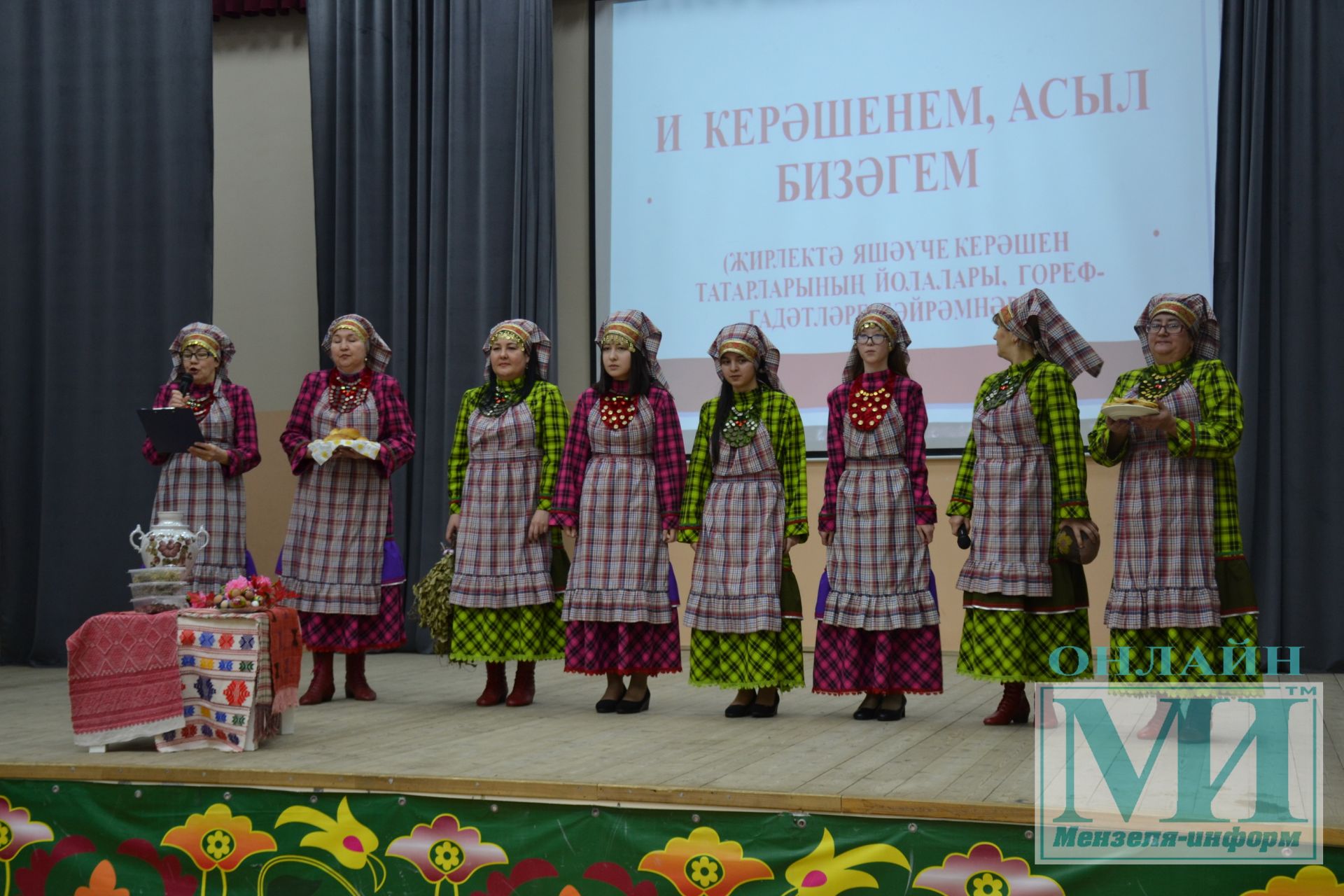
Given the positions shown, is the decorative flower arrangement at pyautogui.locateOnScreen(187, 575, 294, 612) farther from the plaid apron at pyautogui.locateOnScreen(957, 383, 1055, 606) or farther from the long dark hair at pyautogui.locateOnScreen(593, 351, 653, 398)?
the plaid apron at pyautogui.locateOnScreen(957, 383, 1055, 606)

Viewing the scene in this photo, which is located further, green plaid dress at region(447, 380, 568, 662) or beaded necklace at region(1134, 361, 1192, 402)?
green plaid dress at region(447, 380, 568, 662)

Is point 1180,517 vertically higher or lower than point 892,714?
higher

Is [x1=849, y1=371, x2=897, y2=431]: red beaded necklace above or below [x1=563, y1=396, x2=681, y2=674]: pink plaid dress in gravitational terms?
above

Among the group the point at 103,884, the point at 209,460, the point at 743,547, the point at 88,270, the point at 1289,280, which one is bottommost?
the point at 103,884

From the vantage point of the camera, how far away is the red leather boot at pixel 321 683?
188 inches

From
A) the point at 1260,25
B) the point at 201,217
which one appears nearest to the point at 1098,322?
the point at 1260,25

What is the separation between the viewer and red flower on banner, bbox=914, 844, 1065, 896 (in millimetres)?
2674

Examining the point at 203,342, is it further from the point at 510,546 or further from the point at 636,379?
the point at 636,379

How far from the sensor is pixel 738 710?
4.36 meters

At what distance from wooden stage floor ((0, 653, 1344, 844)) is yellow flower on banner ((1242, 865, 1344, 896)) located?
68mm

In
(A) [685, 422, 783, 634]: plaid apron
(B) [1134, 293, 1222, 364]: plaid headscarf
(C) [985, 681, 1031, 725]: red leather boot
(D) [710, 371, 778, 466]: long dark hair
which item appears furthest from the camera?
(D) [710, 371, 778, 466]: long dark hair

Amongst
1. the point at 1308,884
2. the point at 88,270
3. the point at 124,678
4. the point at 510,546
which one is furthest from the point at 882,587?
the point at 88,270

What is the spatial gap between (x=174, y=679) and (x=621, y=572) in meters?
1.48

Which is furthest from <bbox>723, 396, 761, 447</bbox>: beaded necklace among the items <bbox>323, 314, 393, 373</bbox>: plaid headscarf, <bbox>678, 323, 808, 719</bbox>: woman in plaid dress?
<bbox>323, 314, 393, 373</bbox>: plaid headscarf
